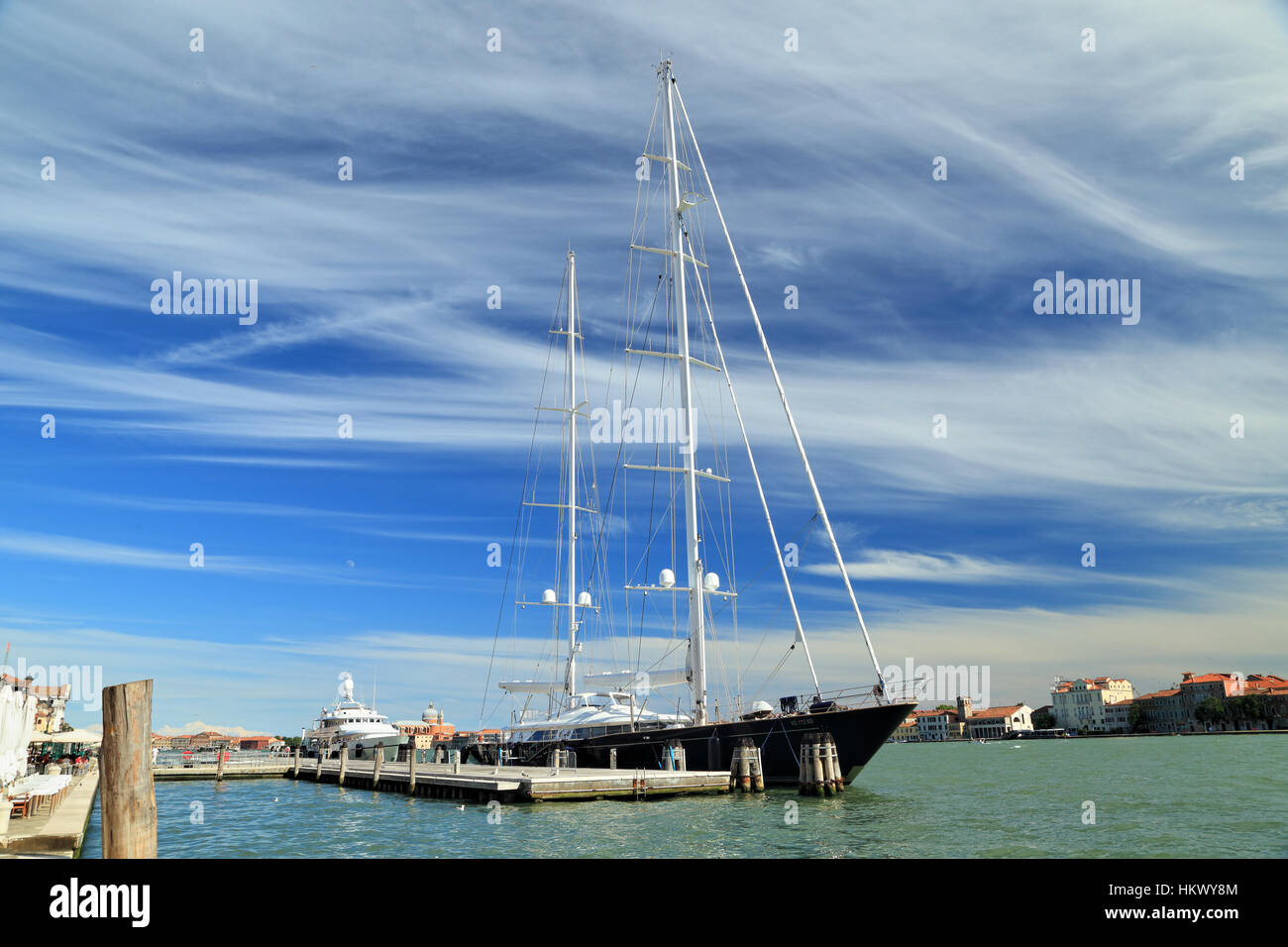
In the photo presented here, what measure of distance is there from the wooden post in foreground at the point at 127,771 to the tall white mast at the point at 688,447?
31683mm

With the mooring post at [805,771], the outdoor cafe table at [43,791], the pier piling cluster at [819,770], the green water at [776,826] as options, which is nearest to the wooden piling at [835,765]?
the pier piling cluster at [819,770]

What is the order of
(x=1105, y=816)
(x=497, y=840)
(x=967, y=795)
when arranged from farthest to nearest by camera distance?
1. (x=967, y=795)
2. (x=1105, y=816)
3. (x=497, y=840)

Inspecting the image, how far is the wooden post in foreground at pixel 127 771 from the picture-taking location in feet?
30.5

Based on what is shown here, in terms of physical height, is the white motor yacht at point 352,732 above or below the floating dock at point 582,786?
below

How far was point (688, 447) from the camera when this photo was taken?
42.4 meters

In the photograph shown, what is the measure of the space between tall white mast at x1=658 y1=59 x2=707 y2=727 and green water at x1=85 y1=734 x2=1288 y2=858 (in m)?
7.20

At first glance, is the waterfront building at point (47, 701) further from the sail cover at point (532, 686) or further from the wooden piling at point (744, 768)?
the wooden piling at point (744, 768)

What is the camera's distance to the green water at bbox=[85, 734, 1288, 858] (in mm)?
22234

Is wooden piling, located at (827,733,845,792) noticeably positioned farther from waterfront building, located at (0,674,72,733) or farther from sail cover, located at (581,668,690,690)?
waterfront building, located at (0,674,72,733)
